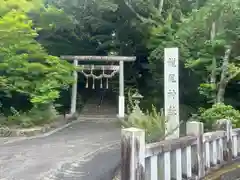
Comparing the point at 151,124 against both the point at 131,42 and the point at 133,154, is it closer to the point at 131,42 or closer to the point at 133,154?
the point at 133,154

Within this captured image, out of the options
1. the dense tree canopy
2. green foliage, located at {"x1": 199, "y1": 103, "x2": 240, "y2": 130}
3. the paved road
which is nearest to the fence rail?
the paved road

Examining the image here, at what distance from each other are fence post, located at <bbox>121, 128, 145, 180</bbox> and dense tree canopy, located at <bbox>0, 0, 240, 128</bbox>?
6.30m

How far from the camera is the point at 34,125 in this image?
9.36 m

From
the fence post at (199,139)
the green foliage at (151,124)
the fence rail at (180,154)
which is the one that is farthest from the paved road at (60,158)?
the fence post at (199,139)

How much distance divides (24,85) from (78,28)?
24.5 ft

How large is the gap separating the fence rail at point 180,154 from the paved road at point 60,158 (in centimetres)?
140

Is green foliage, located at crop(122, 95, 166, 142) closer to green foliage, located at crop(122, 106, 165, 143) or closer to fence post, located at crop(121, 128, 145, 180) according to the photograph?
green foliage, located at crop(122, 106, 165, 143)

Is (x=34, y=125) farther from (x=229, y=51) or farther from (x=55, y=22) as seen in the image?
(x=229, y=51)

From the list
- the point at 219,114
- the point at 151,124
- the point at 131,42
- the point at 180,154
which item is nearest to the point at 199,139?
the point at 180,154

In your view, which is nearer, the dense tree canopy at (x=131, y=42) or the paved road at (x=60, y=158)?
the paved road at (x=60, y=158)

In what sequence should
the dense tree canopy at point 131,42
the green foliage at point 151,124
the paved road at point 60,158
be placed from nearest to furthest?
the green foliage at point 151,124, the paved road at point 60,158, the dense tree canopy at point 131,42

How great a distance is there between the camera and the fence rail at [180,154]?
106 inches

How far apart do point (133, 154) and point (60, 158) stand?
3178 millimetres

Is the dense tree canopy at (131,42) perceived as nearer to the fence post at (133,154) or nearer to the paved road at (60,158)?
the paved road at (60,158)
